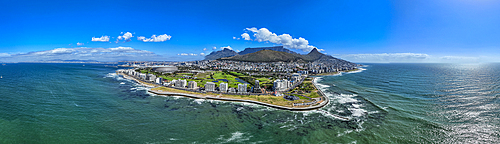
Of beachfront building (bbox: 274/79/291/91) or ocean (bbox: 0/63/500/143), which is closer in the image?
ocean (bbox: 0/63/500/143)

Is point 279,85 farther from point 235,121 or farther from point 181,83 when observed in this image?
point 181,83

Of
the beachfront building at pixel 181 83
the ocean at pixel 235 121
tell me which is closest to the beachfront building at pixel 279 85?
the ocean at pixel 235 121

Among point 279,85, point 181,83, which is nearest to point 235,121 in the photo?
point 279,85

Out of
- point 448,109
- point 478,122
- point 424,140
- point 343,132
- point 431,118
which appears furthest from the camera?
point 448,109

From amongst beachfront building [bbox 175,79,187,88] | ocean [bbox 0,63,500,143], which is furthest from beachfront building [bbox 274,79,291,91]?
beachfront building [bbox 175,79,187,88]

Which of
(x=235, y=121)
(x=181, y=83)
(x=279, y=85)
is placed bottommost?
(x=235, y=121)

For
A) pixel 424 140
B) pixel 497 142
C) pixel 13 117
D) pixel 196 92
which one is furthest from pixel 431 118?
pixel 13 117

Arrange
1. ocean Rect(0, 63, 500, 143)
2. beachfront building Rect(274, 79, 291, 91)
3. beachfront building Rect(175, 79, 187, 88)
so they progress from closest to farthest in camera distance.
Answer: ocean Rect(0, 63, 500, 143), beachfront building Rect(175, 79, 187, 88), beachfront building Rect(274, 79, 291, 91)

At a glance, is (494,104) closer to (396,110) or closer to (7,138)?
(396,110)

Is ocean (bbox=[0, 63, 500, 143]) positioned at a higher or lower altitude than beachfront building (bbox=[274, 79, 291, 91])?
lower

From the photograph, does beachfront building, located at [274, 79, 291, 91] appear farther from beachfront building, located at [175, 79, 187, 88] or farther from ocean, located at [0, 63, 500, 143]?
beachfront building, located at [175, 79, 187, 88]

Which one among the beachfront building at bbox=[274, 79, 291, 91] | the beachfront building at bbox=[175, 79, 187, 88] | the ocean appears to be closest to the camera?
the ocean
